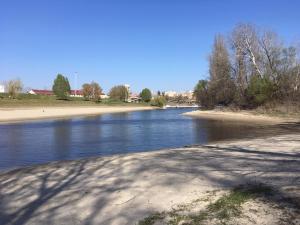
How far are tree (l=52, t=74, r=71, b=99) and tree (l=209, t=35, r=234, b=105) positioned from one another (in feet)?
211

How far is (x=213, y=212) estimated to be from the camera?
7.21 meters

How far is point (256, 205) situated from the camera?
728cm

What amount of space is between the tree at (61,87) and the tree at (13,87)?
20.9 meters

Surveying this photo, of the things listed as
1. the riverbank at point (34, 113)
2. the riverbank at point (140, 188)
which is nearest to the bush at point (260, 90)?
the riverbank at point (34, 113)

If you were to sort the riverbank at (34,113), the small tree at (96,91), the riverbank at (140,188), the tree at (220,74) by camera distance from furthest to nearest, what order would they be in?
the small tree at (96,91)
the tree at (220,74)
the riverbank at (34,113)
the riverbank at (140,188)

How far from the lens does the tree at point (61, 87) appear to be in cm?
13546

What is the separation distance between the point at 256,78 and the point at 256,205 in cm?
6058

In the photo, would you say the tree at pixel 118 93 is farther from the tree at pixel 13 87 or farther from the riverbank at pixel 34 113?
the riverbank at pixel 34 113

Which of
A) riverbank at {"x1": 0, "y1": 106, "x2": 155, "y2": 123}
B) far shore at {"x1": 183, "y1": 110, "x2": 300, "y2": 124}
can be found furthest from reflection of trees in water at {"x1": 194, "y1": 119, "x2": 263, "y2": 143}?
riverbank at {"x1": 0, "y1": 106, "x2": 155, "y2": 123}

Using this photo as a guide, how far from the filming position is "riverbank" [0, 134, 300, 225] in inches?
302

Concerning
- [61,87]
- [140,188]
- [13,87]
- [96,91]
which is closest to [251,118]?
[140,188]

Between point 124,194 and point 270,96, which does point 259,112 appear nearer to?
→ point 270,96

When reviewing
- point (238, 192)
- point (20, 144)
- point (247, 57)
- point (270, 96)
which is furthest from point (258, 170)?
point (247, 57)

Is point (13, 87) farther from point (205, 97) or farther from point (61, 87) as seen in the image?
point (205, 97)
